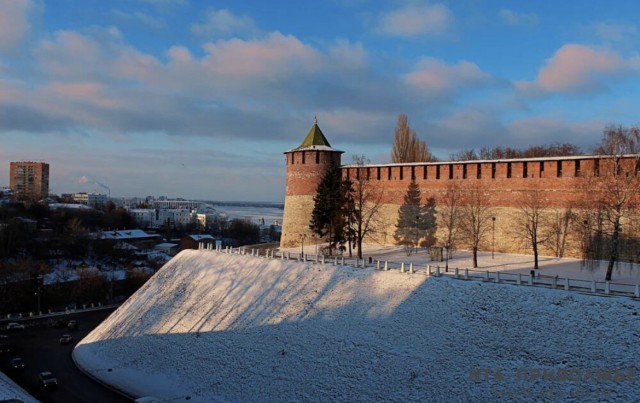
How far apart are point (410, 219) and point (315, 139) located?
295 inches

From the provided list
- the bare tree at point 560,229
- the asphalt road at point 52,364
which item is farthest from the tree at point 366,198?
the asphalt road at point 52,364

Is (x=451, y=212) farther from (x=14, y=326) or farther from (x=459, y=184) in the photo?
(x=14, y=326)

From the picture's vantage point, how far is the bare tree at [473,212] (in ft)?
79.5

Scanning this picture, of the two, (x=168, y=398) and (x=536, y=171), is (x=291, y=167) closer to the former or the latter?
(x=536, y=171)

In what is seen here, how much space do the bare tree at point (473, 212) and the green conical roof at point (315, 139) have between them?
9.06m

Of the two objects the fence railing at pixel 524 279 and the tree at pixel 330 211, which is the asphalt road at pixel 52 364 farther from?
the tree at pixel 330 211

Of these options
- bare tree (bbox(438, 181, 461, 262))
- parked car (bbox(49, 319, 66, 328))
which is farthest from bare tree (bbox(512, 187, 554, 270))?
parked car (bbox(49, 319, 66, 328))

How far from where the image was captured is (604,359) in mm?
11672

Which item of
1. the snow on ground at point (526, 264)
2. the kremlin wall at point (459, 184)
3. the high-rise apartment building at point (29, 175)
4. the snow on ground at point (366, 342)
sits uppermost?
the high-rise apartment building at point (29, 175)

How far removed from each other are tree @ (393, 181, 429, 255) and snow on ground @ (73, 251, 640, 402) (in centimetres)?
879

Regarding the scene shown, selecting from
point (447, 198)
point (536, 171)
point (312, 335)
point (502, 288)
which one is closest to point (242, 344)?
point (312, 335)

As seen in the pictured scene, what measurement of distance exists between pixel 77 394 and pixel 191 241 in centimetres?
2915

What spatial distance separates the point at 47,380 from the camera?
17.1 meters

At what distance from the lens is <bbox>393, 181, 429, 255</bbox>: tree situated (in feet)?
87.8
